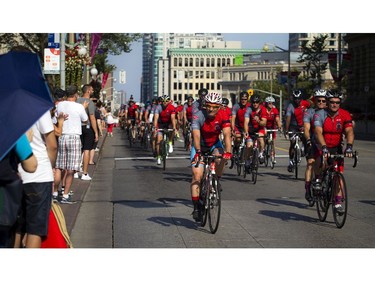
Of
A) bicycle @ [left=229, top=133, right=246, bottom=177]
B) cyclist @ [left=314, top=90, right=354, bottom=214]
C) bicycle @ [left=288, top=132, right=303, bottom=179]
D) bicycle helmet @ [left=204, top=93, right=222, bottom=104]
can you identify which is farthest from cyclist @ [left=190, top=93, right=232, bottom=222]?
bicycle @ [left=288, top=132, right=303, bottom=179]

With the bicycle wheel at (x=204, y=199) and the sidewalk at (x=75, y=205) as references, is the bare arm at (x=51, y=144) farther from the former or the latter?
the bicycle wheel at (x=204, y=199)

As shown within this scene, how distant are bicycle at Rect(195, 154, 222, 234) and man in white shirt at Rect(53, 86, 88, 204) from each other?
3284 mm

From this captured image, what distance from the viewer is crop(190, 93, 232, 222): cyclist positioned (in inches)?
490

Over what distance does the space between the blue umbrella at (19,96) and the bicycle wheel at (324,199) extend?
6958mm

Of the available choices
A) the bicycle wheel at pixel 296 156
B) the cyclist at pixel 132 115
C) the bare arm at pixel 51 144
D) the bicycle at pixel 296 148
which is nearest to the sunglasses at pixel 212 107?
the bare arm at pixel 51 144

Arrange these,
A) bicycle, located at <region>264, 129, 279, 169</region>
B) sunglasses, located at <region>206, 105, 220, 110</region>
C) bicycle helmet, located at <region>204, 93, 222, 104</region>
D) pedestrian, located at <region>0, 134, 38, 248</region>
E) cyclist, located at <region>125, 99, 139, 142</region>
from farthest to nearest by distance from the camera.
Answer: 1. cyclist, located at <region>125, 99, 139, 142</region>
2. bicycle, located at <region>264, 129, 279, 169</region>
3. sunglasses, located at <region>206, 105, 220, 110</region>
4. bicycle helmet, located at <region>204, 93, 222, 104</region>
5. pedestrian, located at <region>0, 134, 38, 248</region>

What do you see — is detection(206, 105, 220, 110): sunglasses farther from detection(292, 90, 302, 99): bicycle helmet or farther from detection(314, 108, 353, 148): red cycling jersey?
detection(292, 90, 302, 99): bicycle helmet

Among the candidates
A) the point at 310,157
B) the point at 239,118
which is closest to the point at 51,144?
the point at 310,157

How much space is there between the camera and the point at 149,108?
121 feet

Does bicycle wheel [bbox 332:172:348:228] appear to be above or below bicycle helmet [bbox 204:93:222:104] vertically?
below

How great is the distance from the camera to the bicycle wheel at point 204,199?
12.2m

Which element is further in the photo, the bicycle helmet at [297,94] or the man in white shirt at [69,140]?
the bicycle helmet at [297,94]
